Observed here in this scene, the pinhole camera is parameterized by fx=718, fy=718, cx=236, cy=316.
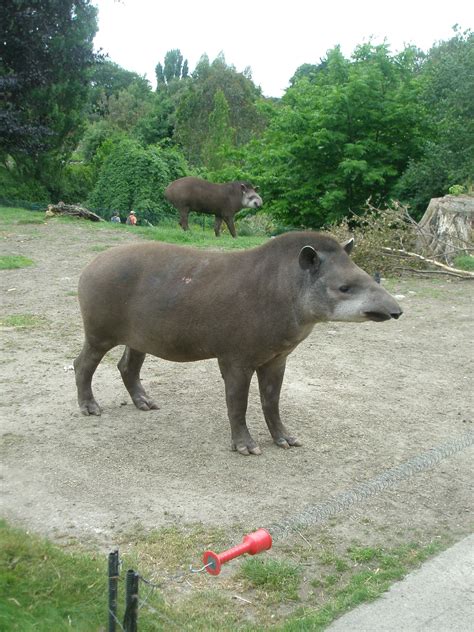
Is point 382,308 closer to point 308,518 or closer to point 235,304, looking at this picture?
point 235,304

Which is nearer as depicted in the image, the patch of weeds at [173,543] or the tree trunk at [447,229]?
the patch of weeds at [173,543]

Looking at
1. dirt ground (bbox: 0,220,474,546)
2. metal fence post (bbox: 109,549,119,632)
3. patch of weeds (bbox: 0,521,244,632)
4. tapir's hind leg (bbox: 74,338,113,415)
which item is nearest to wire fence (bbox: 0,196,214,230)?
dirt ground (bbox: 0,220,474,546)

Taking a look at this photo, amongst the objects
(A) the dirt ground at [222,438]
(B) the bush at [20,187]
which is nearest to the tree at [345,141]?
(B) the bush at [20,187]

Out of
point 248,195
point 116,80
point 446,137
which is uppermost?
point 116,80

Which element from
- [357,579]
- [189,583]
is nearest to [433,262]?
[357,579]

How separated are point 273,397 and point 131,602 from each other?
3.25 meters

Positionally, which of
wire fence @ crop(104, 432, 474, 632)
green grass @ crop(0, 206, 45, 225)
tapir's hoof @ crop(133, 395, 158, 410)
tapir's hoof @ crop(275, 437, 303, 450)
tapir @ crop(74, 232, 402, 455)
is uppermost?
tapir @ crop(74, 232, 402, 455)

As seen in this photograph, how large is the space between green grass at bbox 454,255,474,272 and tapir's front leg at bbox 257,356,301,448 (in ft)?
32.5

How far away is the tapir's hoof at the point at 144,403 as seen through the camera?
267 inches

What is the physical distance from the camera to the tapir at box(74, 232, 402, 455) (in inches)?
212

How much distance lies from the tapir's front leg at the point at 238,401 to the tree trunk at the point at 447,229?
985cm

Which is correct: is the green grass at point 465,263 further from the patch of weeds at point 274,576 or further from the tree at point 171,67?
the tree at point 171,67

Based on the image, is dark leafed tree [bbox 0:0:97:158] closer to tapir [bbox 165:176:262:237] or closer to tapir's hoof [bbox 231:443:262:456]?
tapir [bbox 165:176:262:237]

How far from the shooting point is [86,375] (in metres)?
6.53
